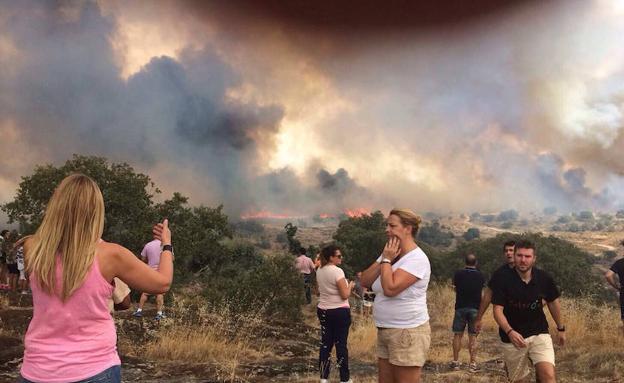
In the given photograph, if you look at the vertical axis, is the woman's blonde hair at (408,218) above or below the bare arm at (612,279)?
above

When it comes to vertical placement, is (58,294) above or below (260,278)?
above

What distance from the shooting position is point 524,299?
4930mm

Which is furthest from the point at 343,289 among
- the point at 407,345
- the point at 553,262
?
the point at 553,262

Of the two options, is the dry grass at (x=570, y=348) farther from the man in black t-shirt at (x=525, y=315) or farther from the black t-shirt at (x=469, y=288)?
the man in black t-shirt at (x=525, y=315)

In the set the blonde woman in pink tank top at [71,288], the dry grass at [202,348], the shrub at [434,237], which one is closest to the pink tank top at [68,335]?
the blonde woman in pink tank top at [71,288]

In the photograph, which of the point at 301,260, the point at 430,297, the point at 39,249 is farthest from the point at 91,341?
the point at 430,297

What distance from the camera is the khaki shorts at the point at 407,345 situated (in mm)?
3990

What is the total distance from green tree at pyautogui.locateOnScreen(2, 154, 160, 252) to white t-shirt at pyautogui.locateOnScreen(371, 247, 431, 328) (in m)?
16.7

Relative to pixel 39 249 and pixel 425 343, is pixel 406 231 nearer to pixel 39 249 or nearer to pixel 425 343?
pixel 425 343

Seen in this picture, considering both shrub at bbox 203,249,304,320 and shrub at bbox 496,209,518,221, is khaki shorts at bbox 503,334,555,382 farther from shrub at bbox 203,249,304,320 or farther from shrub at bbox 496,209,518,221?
shrub at bbox 496,209,518,221

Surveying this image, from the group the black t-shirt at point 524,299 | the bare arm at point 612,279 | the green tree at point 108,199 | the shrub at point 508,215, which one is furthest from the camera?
the shrub at point 508,215

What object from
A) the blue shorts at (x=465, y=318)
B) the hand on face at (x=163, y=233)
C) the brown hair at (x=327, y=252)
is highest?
the hand on face at (x=163, y=233)

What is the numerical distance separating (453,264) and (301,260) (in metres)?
13.4

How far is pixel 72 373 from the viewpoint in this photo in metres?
2.35
